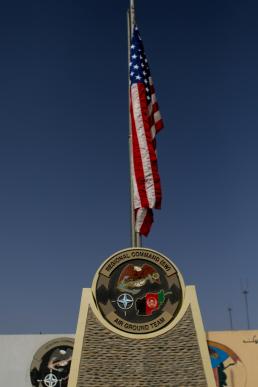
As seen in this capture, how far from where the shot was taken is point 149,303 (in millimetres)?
16656

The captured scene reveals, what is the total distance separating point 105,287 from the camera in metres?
16.7

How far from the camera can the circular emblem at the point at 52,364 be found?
23.5 meters

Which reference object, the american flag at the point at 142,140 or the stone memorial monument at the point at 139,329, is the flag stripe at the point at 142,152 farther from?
the stone memorial monument at the point at 139,329

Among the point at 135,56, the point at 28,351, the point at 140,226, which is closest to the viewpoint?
the point at 140,226

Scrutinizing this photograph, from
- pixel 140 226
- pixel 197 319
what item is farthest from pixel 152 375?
pixel 140 226

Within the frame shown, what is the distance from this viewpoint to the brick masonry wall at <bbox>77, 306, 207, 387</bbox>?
1549 cm

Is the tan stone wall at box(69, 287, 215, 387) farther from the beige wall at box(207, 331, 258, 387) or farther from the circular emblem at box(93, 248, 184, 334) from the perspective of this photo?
the beige wall at box(207, 331, 258, 387)

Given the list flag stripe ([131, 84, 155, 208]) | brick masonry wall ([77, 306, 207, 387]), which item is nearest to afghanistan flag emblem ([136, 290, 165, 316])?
brick masonry wall ([77, 306, 207, 387])

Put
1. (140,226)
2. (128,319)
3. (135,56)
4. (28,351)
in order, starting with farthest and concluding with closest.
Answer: (28,351) < (135,56) < (140,226) < (128,319)

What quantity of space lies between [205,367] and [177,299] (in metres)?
2.47

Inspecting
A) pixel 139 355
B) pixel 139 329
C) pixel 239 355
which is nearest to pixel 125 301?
pixel 139 329

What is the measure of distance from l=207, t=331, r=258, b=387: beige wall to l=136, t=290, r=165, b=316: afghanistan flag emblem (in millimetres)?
7758

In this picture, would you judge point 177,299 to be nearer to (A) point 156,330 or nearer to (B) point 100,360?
(A) point 156,330

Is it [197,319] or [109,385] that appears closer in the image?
[109,385]
